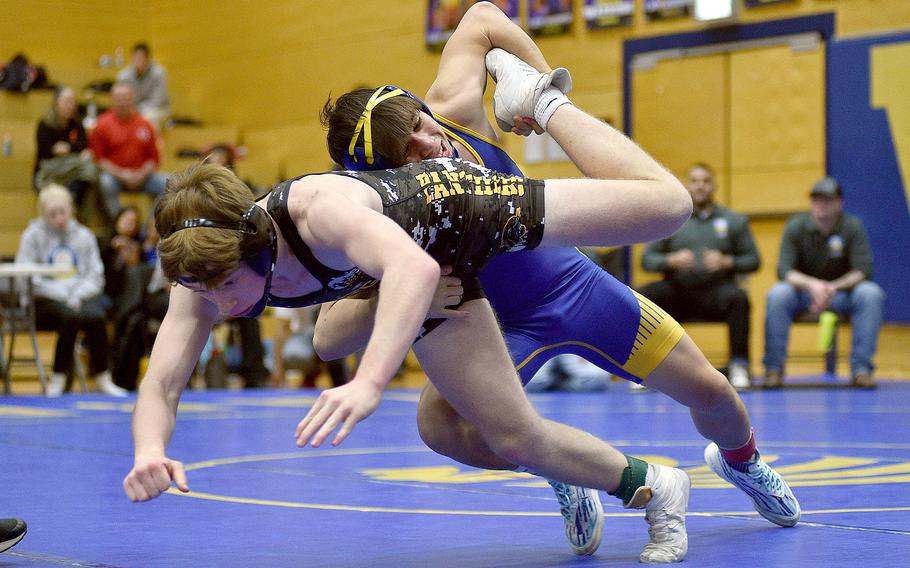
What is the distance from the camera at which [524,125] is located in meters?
2.88

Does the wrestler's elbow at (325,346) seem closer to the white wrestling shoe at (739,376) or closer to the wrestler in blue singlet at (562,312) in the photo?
the wrestler in blue singlet at (562,312)

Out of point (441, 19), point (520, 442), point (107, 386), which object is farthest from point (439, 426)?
point (441, 19)

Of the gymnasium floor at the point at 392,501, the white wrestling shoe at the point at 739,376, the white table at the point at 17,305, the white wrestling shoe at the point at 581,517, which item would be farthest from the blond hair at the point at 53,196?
the white wrestling shoe at the point at 581,517

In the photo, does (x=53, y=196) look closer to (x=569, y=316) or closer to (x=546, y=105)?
(x=569, y=316)

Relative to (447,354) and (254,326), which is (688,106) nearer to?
(254,326)

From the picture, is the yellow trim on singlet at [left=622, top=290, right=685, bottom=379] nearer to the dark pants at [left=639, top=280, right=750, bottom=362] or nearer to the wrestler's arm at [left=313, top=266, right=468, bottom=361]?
the wrestler's arm at [left=313, top=266, right=468, bottom=361]

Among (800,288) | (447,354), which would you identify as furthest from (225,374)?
(447,354)

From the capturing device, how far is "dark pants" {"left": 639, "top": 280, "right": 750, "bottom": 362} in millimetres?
8352

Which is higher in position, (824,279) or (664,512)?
(664,512)

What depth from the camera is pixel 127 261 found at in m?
9.20

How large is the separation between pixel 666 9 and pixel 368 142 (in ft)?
29.9

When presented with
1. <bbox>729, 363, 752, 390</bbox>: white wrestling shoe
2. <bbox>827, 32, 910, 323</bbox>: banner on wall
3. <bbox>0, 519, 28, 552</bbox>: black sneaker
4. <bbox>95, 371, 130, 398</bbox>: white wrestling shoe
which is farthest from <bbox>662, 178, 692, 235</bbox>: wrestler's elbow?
<bbox>827, 32, 910, 323</bbox>: banner on wall

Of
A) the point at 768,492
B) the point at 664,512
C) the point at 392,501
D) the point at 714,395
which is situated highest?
the point at 714,395

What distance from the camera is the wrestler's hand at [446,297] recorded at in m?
2.54
